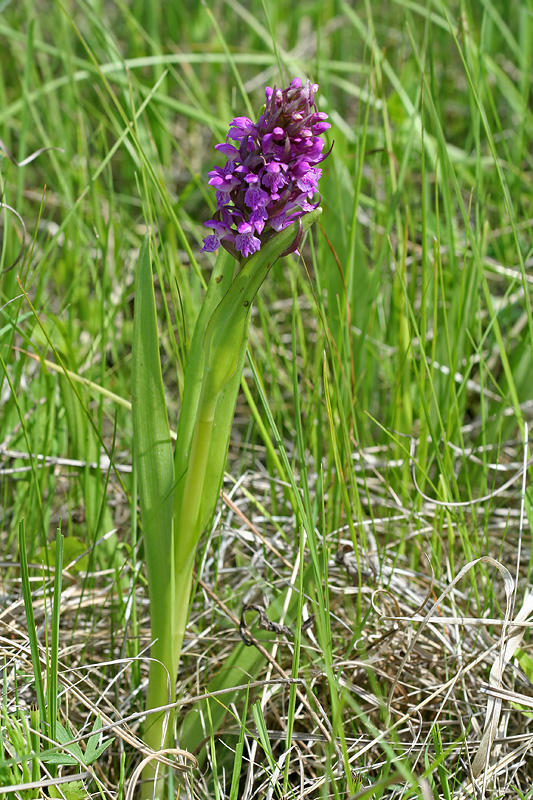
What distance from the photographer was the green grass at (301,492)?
1.16 m

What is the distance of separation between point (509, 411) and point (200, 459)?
1253 millimetres

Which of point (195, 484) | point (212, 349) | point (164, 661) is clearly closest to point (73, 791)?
point (164, 661)

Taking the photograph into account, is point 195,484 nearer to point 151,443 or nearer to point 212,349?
point 151,443

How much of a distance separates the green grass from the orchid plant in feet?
0.31

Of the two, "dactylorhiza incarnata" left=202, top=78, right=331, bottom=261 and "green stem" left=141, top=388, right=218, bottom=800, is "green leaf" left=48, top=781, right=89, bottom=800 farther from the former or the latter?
"dactylorhiza incarnata" left=202, top=78, right=331, bottom=261

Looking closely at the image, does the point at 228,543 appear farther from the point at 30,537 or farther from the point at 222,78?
the point at 222,78

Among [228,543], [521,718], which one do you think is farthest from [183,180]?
[521,718]

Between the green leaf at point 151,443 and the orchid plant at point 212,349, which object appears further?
the green leaf at point 151,443

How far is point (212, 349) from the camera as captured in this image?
1069mm

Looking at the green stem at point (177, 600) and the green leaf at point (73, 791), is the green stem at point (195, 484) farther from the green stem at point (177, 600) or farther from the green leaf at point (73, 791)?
the green leaf at point (73, 791)

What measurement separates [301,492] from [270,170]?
970 millimetres

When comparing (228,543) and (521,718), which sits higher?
(228,543)

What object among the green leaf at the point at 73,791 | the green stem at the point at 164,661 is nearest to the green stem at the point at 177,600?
the green stem at the point at 164,661

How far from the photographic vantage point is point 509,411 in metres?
2.04
